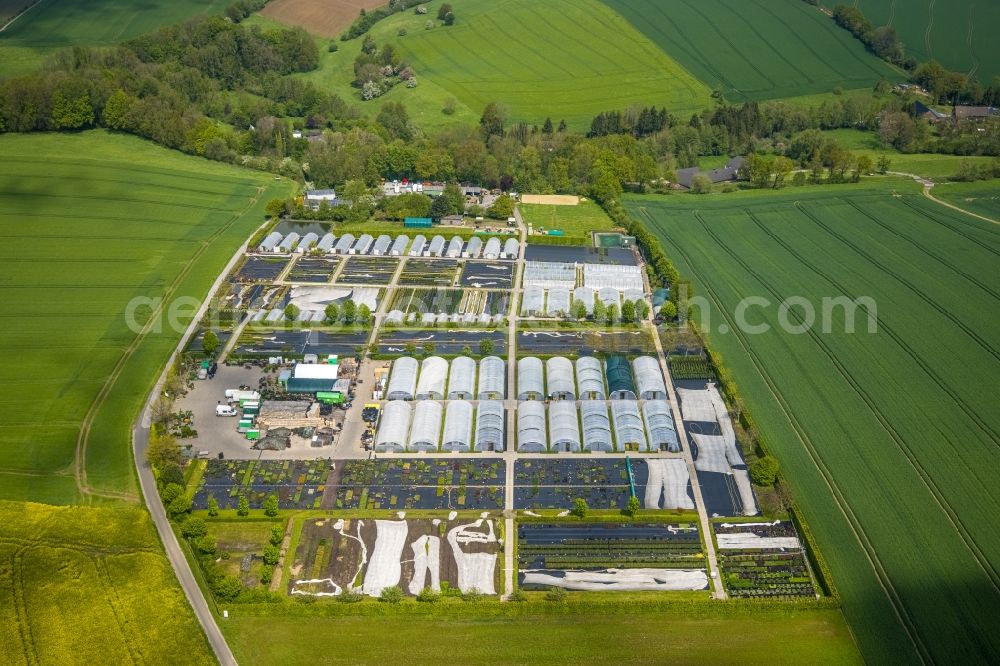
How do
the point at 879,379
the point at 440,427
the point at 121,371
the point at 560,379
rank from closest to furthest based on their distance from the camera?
1. the point at 440,427
2. the point at 879,379
3. the point at 560,379
4. the point at 121,371

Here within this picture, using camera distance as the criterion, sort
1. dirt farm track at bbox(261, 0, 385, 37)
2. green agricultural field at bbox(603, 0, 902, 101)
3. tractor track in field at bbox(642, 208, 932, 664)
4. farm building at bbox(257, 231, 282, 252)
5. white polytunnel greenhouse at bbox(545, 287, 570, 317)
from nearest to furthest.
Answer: tractor track in field at bbox(642, 208, 932, 664), white polytunnel greenhouse at bbox(545, 287, 570, 317), farm building at bbox(257, 231, 282, 252), green agricultural field at bbox(603, 0, 902, 101), dirt farm track at bbox(261, 0, 385, 37)

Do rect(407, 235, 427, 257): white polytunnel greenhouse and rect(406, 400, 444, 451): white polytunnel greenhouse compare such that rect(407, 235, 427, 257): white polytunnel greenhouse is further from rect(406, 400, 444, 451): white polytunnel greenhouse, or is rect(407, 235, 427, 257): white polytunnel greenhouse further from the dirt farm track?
the dirt farm track

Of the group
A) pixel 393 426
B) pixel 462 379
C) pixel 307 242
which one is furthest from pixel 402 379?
pixel 307 242

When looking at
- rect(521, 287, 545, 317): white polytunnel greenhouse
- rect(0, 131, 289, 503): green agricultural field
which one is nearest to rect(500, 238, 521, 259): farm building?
rect(521, 287, 545, 317): white polytunnel greenhouse

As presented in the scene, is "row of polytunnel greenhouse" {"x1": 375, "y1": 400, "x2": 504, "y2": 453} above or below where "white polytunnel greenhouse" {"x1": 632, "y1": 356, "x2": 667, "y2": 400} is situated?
below

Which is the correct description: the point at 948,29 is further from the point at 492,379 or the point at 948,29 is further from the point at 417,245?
the point at 492,379

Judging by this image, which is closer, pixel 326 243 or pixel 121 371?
pixel 121 371

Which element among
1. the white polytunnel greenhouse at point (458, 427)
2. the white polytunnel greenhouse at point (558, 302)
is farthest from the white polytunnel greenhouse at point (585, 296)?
the white polytunnel greenhouse at point (458, 427)

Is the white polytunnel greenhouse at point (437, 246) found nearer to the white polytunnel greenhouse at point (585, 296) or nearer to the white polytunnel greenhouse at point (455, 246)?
the white polytunnel greenhouse at point (455, 246)
